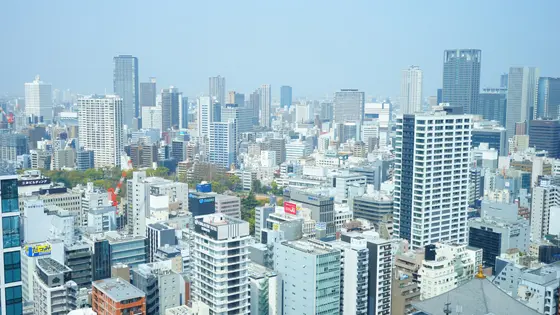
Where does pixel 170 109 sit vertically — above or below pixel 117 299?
above

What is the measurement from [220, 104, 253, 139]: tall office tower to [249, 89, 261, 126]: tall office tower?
1.23m

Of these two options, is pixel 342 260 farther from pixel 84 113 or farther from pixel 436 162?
pixel 84 113

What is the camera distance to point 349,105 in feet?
90.2

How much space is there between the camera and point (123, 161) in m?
16.3

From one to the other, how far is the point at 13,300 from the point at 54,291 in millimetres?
2114

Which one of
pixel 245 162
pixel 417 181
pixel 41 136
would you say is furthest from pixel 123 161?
pixel 417 181

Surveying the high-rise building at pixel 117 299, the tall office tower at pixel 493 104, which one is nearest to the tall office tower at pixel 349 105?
the tall office tower at pixel 493 104

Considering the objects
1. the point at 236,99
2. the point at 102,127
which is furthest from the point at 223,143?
the point at 236,99

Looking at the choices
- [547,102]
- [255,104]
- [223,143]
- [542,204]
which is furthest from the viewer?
[255,104]

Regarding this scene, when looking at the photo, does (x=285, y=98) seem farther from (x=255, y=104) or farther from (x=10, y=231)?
(x=10, y=231)

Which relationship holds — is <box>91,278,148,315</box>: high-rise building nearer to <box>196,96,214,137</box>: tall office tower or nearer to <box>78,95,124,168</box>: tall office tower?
<box>78,95,124,168</box>: tall office tower

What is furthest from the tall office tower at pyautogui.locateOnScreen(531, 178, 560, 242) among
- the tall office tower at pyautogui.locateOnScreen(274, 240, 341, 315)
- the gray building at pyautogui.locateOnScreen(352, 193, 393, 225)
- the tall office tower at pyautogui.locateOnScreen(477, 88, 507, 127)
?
the tall office tower at pyautogui.locateOnScreen(477, 88, 507, 127)

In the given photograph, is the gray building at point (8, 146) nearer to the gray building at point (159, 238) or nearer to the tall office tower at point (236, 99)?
the gray building at point (159, 238)

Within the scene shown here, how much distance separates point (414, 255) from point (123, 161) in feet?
34.9
